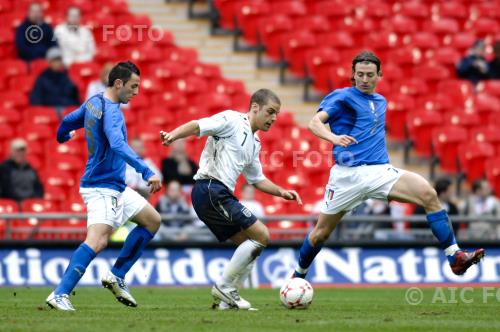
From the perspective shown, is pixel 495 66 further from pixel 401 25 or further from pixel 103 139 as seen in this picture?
pixel 103 139

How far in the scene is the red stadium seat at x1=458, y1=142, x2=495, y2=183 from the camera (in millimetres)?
19625

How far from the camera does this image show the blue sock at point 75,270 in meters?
10.1

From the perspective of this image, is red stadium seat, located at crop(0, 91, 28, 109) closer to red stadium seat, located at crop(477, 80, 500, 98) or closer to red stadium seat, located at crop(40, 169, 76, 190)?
red stadium seat, located at crop(40, 169, 76, 190)

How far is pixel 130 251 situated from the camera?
1085 cm

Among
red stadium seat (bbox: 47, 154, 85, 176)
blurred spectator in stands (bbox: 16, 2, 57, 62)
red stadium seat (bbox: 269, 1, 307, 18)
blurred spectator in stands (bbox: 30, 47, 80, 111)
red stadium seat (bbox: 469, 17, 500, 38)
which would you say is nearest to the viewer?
red stadium seat (bbox: 47, 154, 85, 176)

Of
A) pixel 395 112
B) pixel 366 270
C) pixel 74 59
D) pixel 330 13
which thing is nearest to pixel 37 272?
pixel 366 270

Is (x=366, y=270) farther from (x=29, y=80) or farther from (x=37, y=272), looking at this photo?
(x=29, y=80)

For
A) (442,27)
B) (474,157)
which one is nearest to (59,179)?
(474,157)

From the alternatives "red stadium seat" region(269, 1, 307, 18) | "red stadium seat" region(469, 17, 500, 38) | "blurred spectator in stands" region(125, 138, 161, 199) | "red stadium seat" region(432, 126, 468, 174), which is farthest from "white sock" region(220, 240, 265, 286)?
"red stadium seat" region(469, 17, 500, 38)

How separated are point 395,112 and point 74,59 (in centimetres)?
562

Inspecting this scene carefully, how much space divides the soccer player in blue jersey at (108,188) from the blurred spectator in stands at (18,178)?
600 cm

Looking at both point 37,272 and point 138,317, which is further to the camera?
point 37,272

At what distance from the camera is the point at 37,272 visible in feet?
52.0

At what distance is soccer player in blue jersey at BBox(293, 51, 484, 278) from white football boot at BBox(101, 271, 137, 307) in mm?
1930
